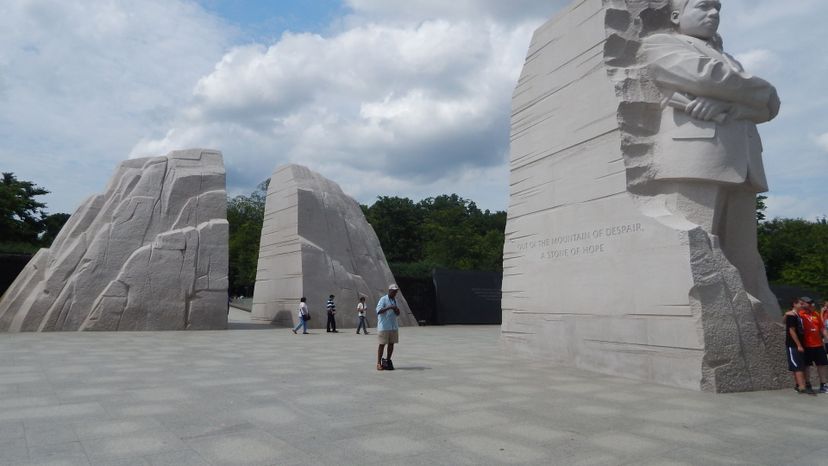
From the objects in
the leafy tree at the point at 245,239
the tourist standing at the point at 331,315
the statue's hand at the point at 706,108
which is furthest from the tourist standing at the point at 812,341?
the leafy tree at the point at 245,239

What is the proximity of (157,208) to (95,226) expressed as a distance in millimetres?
1711

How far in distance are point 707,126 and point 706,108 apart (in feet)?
0.83

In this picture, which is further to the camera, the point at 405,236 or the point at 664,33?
the point at 405,236

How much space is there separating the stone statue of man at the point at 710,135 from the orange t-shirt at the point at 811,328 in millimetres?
1332

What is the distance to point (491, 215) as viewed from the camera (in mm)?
59906

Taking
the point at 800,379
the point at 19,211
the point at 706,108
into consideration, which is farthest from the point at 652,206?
the point at 19,211

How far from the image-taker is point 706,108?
27.1 feet

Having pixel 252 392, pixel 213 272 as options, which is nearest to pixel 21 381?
pixel 252 392

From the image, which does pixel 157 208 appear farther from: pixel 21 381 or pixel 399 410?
pixel 399 410

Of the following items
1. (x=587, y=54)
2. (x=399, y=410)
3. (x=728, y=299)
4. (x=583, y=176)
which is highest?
(x=587, y=54)

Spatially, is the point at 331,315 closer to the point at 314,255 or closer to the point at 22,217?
the point at 314,255

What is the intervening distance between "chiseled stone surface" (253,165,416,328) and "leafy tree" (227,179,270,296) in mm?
18268

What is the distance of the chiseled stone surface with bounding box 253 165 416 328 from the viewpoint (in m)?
19.0

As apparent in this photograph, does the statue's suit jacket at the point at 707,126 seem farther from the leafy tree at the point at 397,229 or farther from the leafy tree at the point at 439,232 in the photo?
the leafy tree at the point at 397,229
